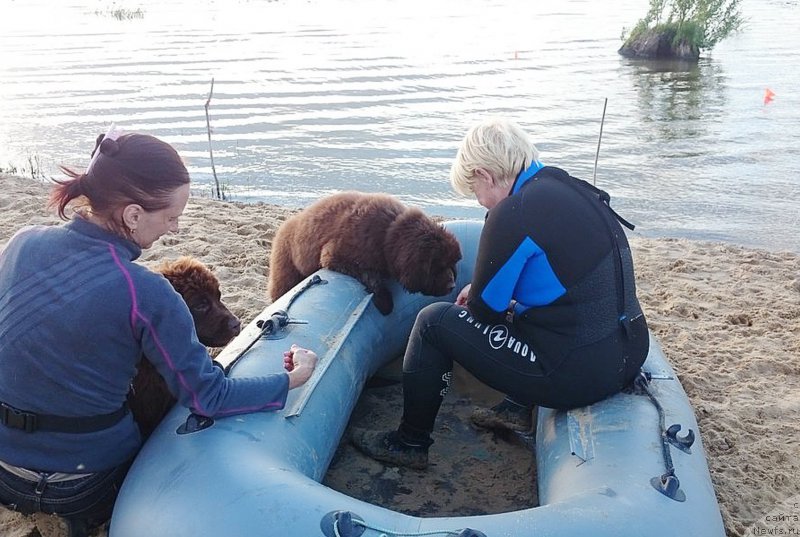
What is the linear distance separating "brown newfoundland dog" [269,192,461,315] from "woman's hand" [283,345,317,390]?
118cm

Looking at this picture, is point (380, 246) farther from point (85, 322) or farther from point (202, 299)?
point (85, 322)

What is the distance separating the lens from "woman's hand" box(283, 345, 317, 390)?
10.0 feet

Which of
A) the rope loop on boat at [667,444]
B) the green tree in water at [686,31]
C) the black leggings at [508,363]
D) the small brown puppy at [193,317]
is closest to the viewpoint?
the rope loop on boat at [667,444]

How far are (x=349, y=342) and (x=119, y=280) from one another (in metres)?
1.61

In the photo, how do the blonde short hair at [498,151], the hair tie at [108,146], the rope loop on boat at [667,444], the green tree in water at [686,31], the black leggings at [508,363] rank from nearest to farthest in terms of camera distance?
the hair tie at [108,146] → the rope loop on boat at [667,444] → the black leggings at [508,363] → the blonde short hair at [498,151] → the green tree in water at [686,31]

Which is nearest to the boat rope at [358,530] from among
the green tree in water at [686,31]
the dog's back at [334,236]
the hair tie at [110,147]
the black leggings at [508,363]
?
the black leggings at [508,363]

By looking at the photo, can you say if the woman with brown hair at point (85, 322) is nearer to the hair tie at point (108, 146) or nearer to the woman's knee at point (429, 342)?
the hair tie at point (108, 146)

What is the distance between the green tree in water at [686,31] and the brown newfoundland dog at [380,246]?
19917 mm

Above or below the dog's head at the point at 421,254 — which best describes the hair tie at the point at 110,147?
above

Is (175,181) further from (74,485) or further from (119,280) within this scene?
(74,485)

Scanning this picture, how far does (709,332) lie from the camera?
5.37 metres

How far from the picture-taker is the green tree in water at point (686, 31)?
2198cm

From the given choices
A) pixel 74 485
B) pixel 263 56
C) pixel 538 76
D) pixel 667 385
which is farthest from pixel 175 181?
pixel 263 56

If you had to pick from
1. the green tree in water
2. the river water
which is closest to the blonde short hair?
the river water
